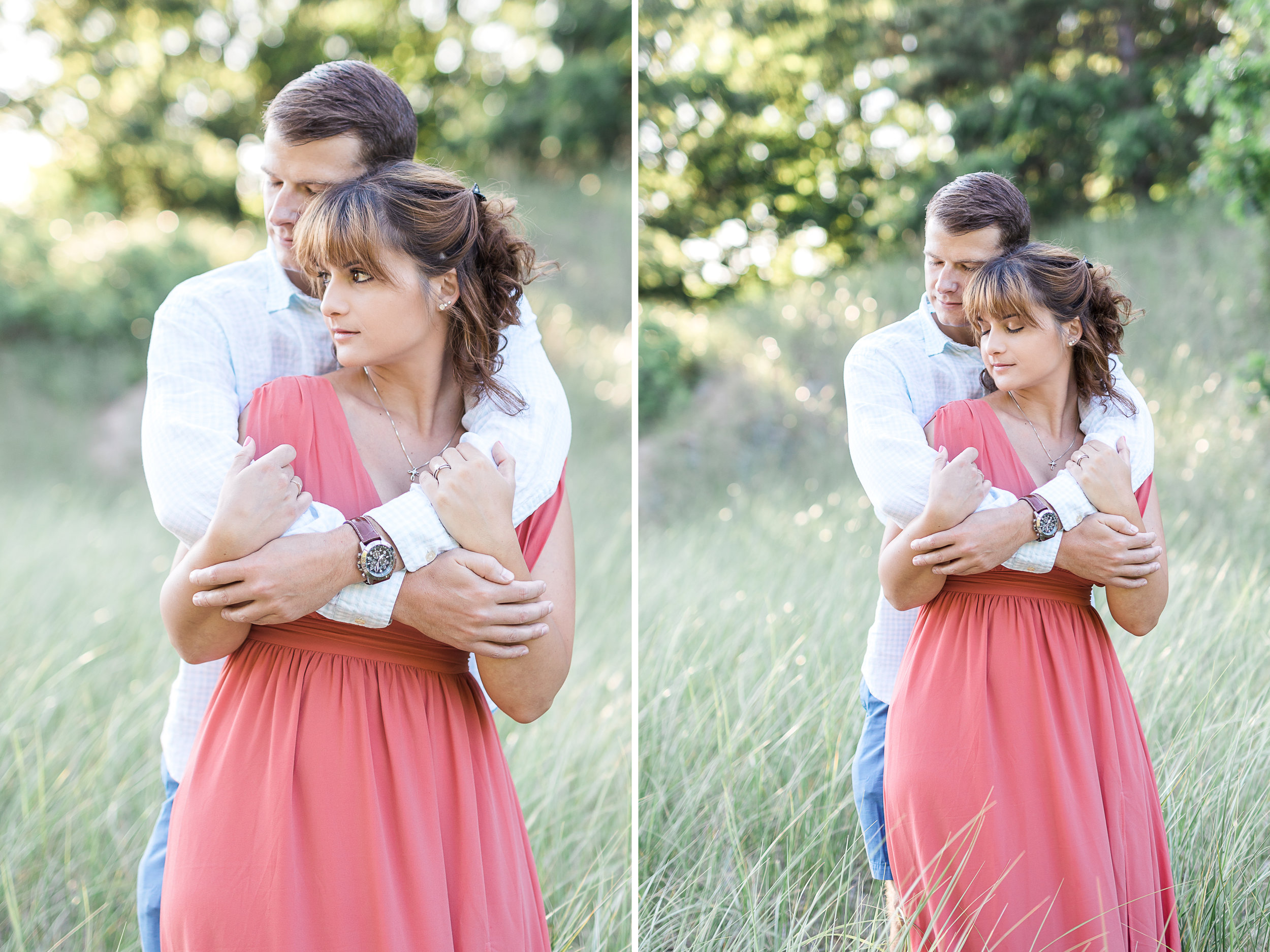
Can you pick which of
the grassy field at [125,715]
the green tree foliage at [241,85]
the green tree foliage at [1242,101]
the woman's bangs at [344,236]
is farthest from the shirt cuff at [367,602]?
the green tree foliage at [241,85]

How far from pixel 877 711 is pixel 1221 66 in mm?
3501

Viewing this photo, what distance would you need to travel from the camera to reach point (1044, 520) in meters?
1.90

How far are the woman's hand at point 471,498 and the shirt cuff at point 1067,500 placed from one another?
1.04m

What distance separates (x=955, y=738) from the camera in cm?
200

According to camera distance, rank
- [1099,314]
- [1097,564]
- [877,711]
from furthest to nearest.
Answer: [877,711], [1099,314], [1097,564]

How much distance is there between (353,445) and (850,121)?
7.93 metres

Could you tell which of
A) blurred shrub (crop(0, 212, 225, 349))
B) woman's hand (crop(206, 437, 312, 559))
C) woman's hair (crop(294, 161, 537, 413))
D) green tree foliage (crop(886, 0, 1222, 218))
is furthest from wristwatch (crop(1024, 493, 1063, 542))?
blurred shrub (crop(0, 212, 225, 349))

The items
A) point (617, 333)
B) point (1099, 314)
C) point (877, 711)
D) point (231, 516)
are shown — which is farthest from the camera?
point (617, 333)

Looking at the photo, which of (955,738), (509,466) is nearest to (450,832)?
(509,466)

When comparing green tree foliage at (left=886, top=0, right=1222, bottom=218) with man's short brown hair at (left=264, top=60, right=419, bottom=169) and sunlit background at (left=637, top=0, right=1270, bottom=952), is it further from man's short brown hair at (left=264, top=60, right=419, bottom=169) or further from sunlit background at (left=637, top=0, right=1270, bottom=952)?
man's short brown hair at (left=264, top=60, right=419, bottom=169)

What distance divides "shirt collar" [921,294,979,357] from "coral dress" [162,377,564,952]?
1.25 metres

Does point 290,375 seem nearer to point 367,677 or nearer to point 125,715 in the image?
point 367,677

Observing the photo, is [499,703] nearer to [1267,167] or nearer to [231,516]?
[231,516]

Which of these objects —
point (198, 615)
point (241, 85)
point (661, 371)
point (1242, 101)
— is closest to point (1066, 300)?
point (198, 615)
